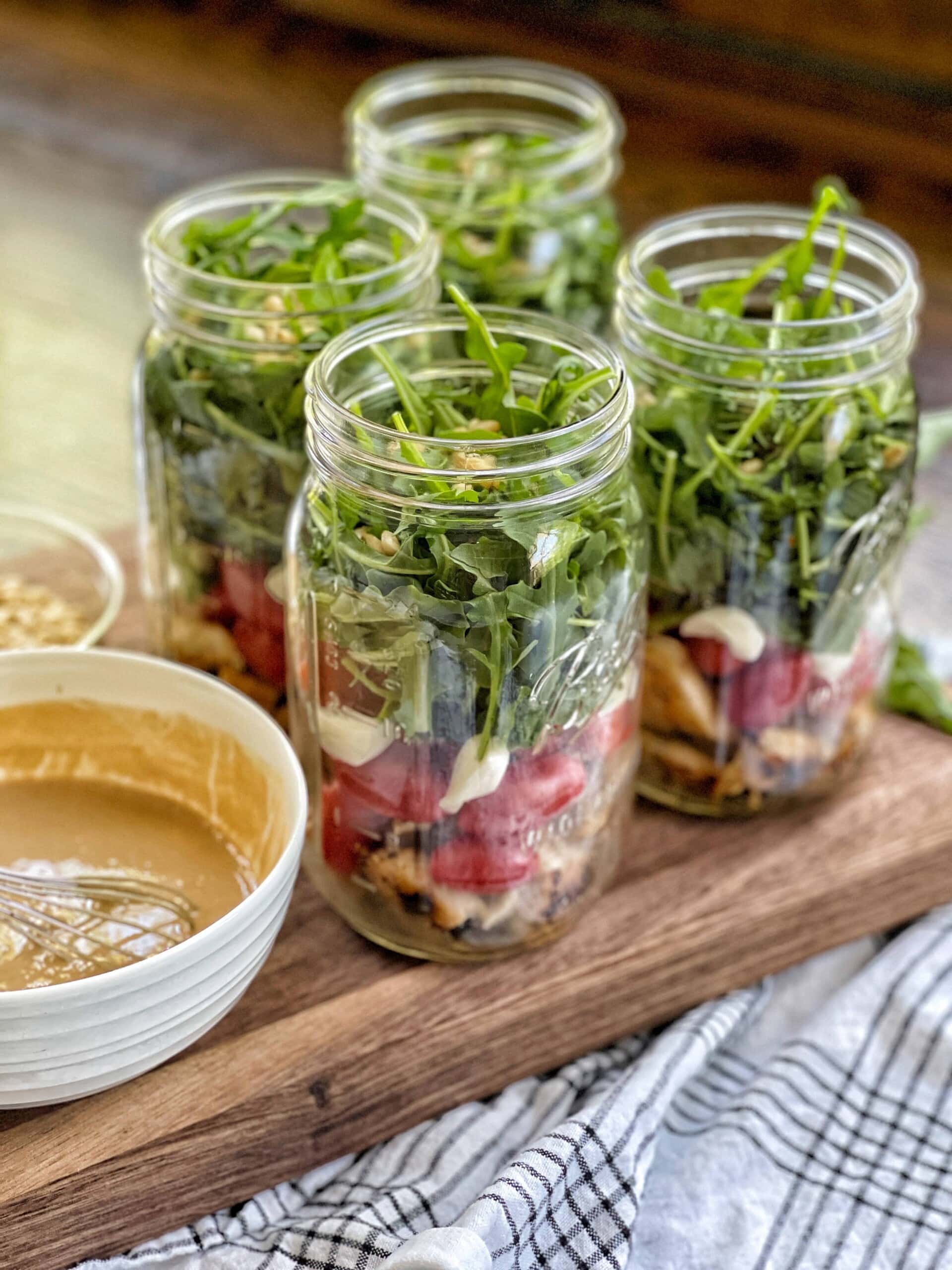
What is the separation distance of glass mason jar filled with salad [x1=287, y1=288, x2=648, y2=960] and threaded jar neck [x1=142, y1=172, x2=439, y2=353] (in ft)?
0.16

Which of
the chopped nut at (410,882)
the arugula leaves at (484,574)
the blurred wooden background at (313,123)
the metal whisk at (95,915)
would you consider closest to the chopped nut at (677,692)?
the arugula leaves at (484,574)

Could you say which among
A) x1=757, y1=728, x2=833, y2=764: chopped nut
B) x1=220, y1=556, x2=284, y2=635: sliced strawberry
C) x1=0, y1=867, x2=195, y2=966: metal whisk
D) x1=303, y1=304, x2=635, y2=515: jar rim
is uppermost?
x1=303, y1=304, x2=635, y2=515: jar rim

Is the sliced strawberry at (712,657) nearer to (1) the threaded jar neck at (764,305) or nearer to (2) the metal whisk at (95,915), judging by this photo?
(1) the threaded jar neck at (764,305)

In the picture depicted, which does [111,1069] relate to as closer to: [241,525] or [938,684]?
[241,525]

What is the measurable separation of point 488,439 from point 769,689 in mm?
280

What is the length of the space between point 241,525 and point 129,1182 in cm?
40

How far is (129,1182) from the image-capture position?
856 mm

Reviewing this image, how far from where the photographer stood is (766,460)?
954mm

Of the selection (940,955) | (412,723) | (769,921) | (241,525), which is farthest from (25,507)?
(940,955)

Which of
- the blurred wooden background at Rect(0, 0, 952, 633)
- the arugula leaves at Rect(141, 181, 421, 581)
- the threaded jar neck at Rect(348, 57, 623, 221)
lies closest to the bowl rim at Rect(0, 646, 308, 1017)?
the arugula leaves at Rect(141, 181, 421, 581)

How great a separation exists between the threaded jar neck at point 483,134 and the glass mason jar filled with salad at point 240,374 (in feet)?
0.34

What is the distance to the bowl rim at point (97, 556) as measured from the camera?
1.13m

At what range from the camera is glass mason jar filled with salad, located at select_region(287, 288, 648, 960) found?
83cm

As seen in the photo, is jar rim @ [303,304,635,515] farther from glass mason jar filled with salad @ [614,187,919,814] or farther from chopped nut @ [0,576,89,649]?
chopped nut @ [0,576,89,649]
